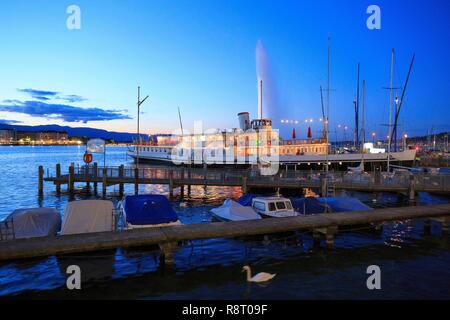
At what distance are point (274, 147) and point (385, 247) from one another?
42270mm

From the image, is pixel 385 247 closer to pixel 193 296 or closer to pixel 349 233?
pixel 349 233

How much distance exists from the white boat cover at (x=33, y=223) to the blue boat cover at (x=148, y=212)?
392cm

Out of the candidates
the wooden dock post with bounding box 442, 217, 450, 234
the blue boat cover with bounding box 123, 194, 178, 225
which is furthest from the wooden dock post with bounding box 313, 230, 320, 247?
the wooden dock post with bounding box 442, 217, 450, 234

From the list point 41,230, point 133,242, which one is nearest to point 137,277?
point 133,242

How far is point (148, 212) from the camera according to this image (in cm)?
1831

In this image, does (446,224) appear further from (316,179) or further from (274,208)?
(316,179)

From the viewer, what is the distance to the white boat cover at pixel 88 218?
1716cm

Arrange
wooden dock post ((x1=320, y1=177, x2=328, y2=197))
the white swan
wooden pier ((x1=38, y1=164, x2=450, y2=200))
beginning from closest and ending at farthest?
1. the white swan
2. wooden pier ((x1=38, y1=164, x2=450, y2=200))
3. wooden dock post ((x1=320, y1=177, x2=328, y2=197))

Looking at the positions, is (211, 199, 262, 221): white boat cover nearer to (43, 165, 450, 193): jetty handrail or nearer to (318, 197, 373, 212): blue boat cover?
(318, 197, 373, 212): blue boat cover

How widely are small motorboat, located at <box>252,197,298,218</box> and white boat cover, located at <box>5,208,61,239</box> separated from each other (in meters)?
11.8

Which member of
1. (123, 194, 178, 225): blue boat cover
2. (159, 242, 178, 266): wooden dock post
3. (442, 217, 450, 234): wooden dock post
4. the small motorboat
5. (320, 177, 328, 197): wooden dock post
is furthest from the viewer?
(320, 177, 328, 197): wooden dock post

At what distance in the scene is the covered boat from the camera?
1753 cm

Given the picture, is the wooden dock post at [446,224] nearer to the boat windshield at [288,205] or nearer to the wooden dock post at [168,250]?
the boat windshield at [288,205]

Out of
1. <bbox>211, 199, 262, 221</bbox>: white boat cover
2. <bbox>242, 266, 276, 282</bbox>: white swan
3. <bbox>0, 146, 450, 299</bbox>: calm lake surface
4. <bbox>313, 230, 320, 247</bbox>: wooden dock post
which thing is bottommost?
<bbox>0, 146, 450, 299</bbox>: calm lake surface
